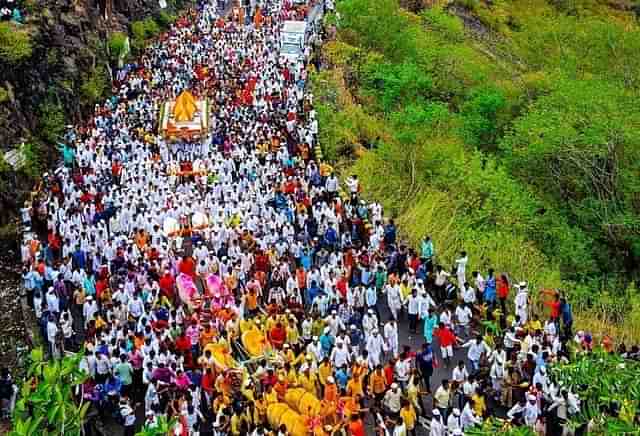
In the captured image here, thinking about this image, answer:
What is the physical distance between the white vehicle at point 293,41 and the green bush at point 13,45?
10892 mm

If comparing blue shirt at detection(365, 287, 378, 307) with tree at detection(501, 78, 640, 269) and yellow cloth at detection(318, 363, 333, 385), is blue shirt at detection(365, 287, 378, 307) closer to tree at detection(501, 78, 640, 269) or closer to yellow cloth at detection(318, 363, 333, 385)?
yellow cloth at detection(318, 363, 333, 385)

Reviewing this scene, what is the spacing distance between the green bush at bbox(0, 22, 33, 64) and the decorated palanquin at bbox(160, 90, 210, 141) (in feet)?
15.4

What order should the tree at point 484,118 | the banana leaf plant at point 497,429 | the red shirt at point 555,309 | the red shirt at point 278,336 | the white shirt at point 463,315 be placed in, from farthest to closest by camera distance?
the tree at point 484,118, the white shirt at point 463,315, the red shirt at point 555,309, the red shirt at point 278,336, the banana leaf plant at point 497,429

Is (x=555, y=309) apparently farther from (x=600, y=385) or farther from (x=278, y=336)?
(x=278, y=336)

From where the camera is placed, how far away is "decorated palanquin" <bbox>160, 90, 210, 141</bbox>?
26.6 m

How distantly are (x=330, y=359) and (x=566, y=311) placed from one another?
16.3 ft

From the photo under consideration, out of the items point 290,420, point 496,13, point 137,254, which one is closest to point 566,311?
point 290,420

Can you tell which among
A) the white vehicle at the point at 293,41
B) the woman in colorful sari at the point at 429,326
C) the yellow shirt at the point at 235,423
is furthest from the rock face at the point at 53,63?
the woman in colorful sari at the point at 429,326

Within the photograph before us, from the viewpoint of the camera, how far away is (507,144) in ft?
93.4

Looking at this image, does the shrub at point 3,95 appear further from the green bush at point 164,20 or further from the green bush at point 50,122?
the green bush at point 164,20

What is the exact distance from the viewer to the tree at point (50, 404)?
39.1 feet

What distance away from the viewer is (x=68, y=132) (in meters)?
27.0

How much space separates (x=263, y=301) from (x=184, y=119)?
10.6m

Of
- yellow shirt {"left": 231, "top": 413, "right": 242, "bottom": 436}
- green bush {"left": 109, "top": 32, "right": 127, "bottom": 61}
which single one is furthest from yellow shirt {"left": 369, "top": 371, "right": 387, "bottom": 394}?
A: green bush {"left": 109, "top": 32, "right": 127, "bottom": 61}
